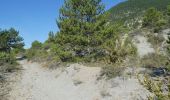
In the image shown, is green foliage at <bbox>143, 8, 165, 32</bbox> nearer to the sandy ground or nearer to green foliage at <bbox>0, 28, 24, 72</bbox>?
green foliage at <bbox>0, 28, 24, 72</bbox>

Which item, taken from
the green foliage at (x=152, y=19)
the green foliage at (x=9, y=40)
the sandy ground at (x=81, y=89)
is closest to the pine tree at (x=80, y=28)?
the sandy ground at (x=81, y=89)

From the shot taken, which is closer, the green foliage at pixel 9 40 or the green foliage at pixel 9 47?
the green foliage at pixel 9 47

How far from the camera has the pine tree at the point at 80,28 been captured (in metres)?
32.4

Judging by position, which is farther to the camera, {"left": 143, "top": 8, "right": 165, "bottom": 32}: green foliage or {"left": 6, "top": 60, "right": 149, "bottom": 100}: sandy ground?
{"left": 143, "top": 8, "right": 165, "bottom": 32}: green foliage

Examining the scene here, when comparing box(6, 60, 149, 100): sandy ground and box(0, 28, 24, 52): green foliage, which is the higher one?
box(0, 28, 24, 52): green foliage

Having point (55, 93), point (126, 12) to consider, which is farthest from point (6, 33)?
point (126, 12)

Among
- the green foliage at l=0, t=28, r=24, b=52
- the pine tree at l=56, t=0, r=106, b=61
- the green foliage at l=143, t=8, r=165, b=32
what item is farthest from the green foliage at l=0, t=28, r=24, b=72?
the green foliage at l=143, t=8, r=165, b=32

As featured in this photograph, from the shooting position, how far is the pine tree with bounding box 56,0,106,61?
32.4 metres

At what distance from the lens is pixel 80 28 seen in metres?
32.9

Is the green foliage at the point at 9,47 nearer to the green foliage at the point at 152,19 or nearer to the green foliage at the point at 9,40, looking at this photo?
the green foliage at the point at 9,40

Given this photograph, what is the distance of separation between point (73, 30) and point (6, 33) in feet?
59.8

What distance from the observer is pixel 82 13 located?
32.9m

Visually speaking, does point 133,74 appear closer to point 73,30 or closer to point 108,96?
point 108,96

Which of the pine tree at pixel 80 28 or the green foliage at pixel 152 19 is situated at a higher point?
the green foliage at pixel 152 19
